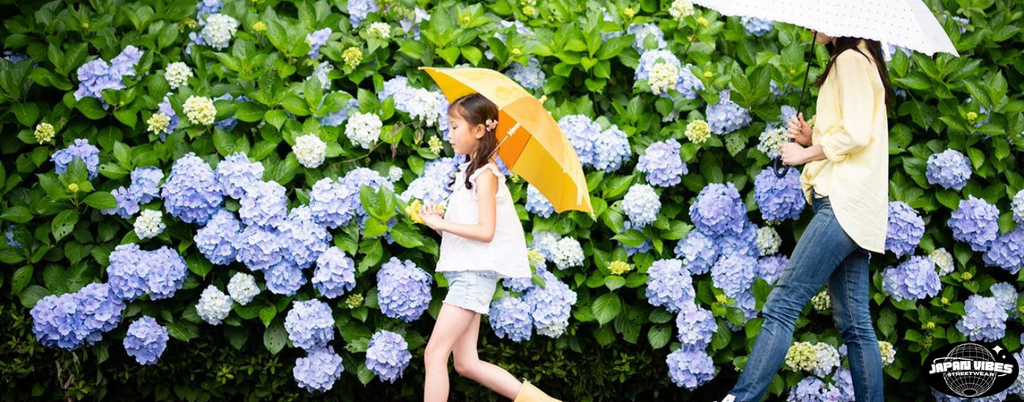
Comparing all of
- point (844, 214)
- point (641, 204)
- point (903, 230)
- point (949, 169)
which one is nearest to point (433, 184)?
point (641, 204)

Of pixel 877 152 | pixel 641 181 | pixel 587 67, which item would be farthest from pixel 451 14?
pixel 877 152

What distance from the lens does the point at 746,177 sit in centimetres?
422

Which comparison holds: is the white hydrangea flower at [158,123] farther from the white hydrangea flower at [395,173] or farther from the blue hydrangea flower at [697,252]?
the blue hydrangea flower at [697,252]

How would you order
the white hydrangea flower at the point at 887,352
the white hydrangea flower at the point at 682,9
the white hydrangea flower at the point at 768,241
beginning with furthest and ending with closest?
the white hydrangea flower at the point at 682,9 → the white hydrangea flower at the point at 768,241 → the white hydrangea flower at the point at 887,352

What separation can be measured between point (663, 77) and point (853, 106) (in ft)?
3.68

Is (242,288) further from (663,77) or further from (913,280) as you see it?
(913,280)

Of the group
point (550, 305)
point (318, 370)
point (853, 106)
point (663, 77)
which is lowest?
point (318, 370)

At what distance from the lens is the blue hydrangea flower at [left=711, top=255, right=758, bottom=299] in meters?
3.98

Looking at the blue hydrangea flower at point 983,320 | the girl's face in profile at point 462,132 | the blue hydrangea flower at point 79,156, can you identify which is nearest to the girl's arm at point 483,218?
the girl's face in profile at point 462,132

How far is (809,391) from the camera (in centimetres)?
393

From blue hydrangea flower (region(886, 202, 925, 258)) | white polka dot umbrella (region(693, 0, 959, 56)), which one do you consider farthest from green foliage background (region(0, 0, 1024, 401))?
white polka dot umbrella (region(693, 0, 959, 56))

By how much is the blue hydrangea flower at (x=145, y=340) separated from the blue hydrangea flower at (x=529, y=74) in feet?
5.94

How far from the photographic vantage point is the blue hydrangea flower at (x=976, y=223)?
159 inches

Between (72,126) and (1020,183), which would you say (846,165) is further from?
(72,126)
